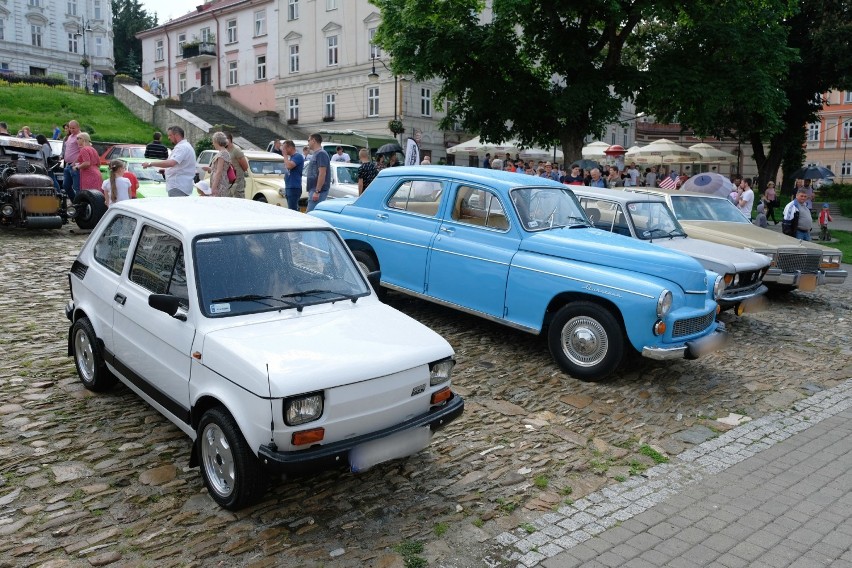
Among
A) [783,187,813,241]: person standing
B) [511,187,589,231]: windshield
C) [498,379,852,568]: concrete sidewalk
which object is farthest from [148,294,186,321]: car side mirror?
[783,187,813,241]: person standing

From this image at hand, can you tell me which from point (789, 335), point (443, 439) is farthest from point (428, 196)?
point (789, 335)

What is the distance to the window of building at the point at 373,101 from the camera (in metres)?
41.6

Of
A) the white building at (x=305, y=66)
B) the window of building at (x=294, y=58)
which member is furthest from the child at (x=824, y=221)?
the window of building at (x=294, y=58)

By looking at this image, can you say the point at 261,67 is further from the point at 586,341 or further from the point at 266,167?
the point at 586,341

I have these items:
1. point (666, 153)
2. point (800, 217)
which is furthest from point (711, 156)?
point (800, 217)

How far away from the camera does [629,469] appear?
521 centimetres

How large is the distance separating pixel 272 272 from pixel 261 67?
1885 inches

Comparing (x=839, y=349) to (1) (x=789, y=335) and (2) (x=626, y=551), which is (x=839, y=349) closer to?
(1) (x=789, y=335)

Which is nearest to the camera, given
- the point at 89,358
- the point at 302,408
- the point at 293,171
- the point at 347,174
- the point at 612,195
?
the point at 302,408

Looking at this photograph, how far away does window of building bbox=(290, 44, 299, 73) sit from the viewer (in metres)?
46.3

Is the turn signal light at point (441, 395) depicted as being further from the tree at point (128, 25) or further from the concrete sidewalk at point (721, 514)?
the tree at point (128, 25)

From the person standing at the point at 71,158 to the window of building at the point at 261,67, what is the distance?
1407 inches

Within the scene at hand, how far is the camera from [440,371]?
4.50 m

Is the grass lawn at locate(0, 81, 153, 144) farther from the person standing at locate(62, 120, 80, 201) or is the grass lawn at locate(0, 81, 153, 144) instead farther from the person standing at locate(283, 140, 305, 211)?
the person standing at locate(283, 140, 305, 211)
